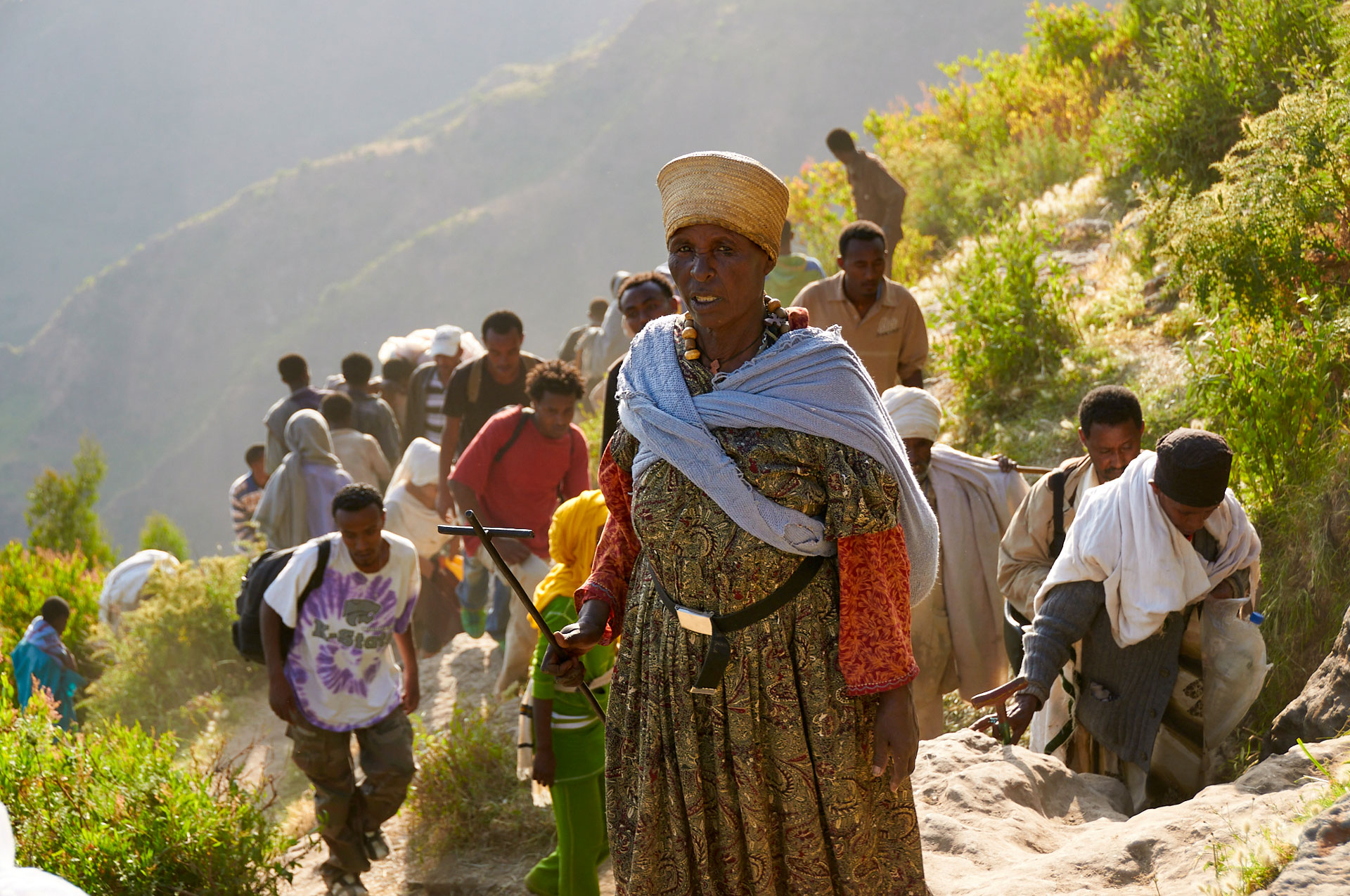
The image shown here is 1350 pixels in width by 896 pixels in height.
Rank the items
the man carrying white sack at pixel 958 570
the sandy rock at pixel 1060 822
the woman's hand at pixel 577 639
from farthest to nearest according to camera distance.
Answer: the man carrying white sack at pixel 958 570 → the sandy rock at pixel 1060 822 → the woman's hand at pixel 577 639

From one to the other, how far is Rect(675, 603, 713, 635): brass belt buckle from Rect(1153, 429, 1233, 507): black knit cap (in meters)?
1.70

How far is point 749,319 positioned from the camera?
2.54 meters

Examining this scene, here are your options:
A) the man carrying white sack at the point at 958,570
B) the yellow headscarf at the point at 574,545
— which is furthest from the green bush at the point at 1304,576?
the yellow headscarf at the point at 574,545

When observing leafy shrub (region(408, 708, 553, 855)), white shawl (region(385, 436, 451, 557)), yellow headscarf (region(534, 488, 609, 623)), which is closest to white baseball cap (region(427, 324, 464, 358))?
white shawl (region(385, 436, 451, 557))

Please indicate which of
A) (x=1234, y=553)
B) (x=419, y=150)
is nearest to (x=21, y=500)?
(x=419, y=150)

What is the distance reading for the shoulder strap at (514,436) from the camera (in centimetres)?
604

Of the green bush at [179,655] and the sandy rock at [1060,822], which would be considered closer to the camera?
the sandy rock at [1060,822]

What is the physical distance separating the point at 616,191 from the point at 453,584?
8896 centimetres

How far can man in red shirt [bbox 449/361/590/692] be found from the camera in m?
5.94

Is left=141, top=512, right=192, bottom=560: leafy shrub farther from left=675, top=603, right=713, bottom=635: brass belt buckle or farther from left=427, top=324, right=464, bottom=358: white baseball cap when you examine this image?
left=675, top=603, right=713, bottom=635: brass belt buckle

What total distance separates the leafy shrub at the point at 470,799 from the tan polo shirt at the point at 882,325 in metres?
2.98

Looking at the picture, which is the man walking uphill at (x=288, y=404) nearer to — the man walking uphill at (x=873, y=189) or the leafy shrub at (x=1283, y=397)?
the man walking uphill at (x=873, y=189)

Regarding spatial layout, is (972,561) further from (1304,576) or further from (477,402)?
(477,402)

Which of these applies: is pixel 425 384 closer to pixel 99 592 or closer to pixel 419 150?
pixel 99 592
